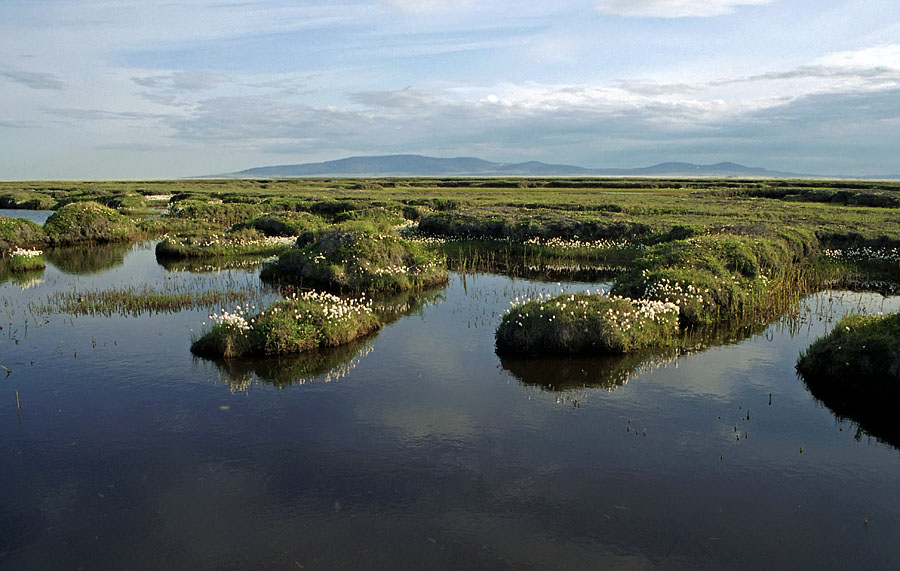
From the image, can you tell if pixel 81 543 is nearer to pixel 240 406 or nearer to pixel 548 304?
pixel 240 406

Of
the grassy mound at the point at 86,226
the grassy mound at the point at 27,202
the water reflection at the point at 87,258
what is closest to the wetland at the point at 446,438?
the water reflection at the point at 87,258

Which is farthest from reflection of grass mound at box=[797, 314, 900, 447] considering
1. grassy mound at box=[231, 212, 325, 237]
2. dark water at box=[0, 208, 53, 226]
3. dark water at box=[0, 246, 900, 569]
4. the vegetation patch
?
dark water at box=[0, 208, 53, 226]

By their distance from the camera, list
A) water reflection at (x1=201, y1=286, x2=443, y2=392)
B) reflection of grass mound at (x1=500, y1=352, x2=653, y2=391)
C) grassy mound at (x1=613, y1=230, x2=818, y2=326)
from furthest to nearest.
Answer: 1. grassy mound at (x1=613, y1=230, x2=818, y2=326)
2. water reflection at (x1=201, y1=286, x2=443, y2=392)
3. reflection of grass mound at (x1=500, y1=352, x2=653, y2=391)

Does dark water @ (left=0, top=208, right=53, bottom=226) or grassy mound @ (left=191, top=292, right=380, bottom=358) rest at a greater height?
dark water @ (left=0, top=208, right=53, bottom=226)

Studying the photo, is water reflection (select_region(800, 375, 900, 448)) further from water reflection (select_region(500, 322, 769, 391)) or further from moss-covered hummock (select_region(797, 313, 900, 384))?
water reflection (select_region(500, 322, 769, 391))

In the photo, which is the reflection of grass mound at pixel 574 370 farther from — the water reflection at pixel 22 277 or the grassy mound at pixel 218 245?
the grassy mound at pixel 218 245

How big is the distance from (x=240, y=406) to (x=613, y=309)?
34.2 feet

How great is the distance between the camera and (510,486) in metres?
10.6

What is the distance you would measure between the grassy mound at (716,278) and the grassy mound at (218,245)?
76.0 feet

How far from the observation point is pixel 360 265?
2733cm

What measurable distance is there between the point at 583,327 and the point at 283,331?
8172 millimetres

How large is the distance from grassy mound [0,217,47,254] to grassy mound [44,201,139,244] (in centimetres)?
65

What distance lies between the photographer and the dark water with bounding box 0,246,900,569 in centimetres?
907

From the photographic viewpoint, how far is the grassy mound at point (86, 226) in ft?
140
